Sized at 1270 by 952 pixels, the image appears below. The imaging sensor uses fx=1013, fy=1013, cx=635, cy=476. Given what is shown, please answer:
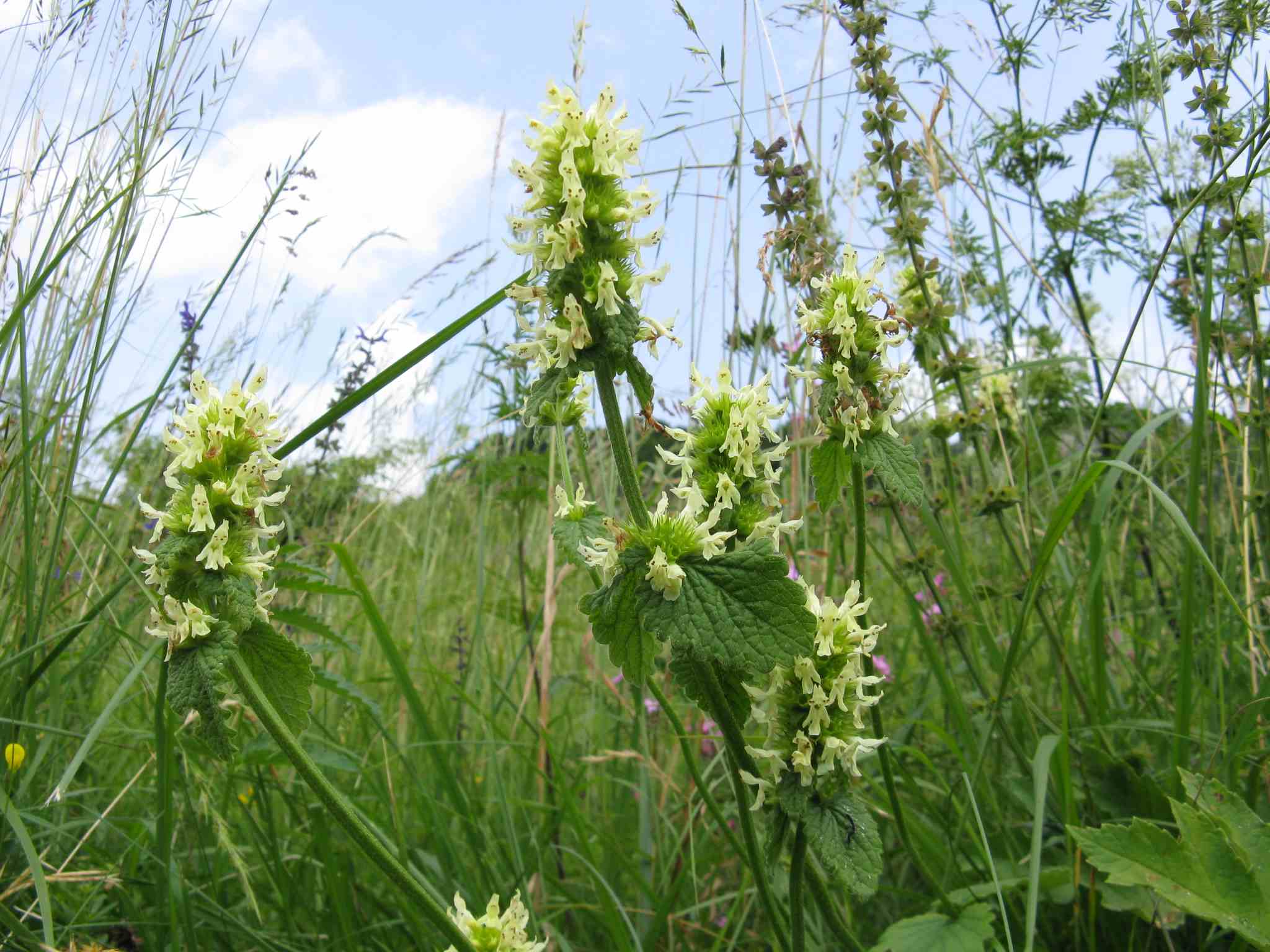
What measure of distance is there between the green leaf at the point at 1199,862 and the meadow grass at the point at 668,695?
0.26 feet

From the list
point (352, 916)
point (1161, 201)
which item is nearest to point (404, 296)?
point (352, 916)

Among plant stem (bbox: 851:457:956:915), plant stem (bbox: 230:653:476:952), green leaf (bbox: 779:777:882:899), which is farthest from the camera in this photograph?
plant stem (bbox: 851:457:956:915)

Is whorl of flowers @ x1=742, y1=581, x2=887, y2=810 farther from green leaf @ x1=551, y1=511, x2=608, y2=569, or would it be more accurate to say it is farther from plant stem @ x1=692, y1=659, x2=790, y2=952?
green leaf @ x1=551, y1=511, x2=608, y2=569

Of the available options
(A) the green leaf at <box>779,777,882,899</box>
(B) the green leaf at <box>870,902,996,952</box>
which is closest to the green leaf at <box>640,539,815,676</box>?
(A) the green leaf at <box>779,777,882,899</box>

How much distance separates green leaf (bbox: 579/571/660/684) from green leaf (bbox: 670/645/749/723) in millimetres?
38

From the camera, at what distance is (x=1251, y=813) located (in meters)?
1.53

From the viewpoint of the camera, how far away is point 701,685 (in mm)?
1246

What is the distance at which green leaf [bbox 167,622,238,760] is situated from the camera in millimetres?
1123

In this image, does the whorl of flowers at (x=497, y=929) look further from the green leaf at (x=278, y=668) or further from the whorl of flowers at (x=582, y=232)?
the whorl of flowers at (x=582, y=232)

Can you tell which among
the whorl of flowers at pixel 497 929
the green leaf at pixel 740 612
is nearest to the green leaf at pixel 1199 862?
the green leaf at pixel 740 612

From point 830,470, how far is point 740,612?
0.48 m

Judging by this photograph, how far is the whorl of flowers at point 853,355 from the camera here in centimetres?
149

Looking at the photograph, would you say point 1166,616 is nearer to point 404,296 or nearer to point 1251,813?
point 1251,813

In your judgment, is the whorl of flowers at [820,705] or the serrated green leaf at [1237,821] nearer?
the whorl of flowers at [820,705]
